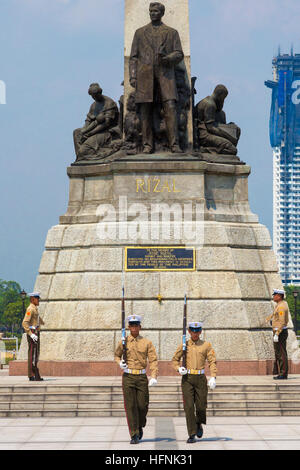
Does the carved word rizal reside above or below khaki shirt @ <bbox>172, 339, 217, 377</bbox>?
above

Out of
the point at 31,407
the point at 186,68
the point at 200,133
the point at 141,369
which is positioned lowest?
the point at 31,407

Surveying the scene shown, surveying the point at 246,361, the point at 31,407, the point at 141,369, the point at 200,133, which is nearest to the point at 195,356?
the point at 141,369

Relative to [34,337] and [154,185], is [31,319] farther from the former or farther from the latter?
[154,185]

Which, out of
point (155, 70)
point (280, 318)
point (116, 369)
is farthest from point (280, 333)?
point (155, 70)

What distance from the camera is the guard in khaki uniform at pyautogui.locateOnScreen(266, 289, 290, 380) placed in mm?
18531

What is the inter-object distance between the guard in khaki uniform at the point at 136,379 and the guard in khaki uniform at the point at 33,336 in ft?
15.9

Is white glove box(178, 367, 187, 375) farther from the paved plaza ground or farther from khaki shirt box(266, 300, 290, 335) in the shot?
khaki shirt box(266, 300, 290, 335)

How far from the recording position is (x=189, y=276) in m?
20.2

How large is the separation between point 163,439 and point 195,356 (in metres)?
1.36

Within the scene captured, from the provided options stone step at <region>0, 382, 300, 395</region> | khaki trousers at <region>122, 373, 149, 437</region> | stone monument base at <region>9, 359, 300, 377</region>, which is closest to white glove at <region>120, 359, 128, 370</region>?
khaki trousers at <region>122, 373, 149, 437</region>

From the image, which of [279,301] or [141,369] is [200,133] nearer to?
[279,301]

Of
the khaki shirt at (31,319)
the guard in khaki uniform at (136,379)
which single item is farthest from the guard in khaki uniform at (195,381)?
the khaki shirt at (31,319)

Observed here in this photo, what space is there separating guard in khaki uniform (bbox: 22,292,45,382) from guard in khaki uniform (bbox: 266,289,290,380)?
492cm

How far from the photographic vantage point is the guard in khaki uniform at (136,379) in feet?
44.5
